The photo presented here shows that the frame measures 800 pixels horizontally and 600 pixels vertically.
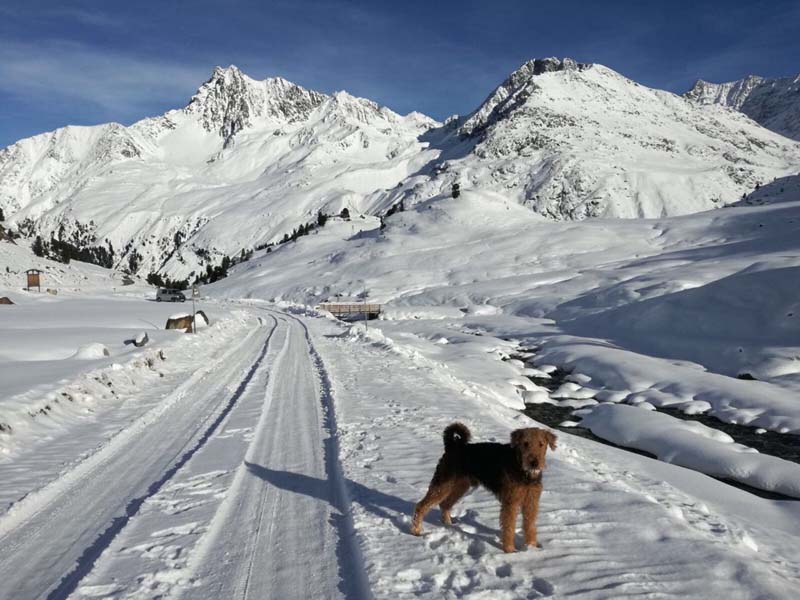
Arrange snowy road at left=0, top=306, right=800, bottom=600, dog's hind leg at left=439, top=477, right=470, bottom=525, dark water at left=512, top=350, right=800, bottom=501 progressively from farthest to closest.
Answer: dark water at left=512, top=350, right=800, bottom=501, dog's hind leg at left=439, top=477, right=470, bottom=525, snowy road at left=0, top=306, right=800, bottom=600

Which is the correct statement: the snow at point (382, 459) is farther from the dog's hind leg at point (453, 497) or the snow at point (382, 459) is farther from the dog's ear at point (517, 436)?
the dog's ear at point (517, 436)

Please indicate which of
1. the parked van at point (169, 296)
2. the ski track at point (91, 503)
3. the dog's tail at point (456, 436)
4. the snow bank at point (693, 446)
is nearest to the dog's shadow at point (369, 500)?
the dog's tail at point (456, 436)

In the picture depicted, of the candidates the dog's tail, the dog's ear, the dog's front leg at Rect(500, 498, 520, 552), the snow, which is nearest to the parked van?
the snow

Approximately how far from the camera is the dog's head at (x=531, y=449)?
4.73m

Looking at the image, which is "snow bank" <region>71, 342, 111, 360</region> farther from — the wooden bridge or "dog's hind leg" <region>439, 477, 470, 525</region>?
the wooden bridge

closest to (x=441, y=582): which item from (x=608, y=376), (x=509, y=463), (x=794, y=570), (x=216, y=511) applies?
(x=509, y=463)

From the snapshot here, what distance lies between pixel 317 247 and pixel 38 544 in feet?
453

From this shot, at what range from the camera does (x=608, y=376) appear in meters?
19.8

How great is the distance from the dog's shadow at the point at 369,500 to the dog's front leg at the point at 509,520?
229 millimetres

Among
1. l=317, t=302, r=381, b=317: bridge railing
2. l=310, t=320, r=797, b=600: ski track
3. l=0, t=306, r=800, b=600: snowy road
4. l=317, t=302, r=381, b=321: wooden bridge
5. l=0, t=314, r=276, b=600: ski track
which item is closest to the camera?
l=310, t=320, r=797, b=600: ski track

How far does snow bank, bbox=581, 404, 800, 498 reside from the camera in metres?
9.71

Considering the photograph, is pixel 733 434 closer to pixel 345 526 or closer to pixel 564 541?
pixel 564 541

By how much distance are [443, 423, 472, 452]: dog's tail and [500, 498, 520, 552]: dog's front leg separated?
2.31 ft

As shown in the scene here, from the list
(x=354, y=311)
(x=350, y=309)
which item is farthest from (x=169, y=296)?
(x=354, y=311)
